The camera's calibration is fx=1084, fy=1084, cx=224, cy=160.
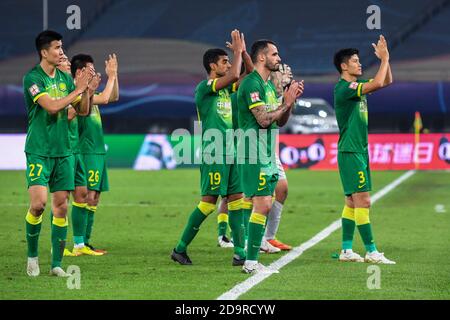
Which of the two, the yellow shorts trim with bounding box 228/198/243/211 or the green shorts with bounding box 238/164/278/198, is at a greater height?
the green shorts with bounding box 238/164/278/198

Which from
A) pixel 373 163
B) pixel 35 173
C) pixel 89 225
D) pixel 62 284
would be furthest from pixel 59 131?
pixel 373 163

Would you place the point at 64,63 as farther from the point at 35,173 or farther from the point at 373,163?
the point at 373,163

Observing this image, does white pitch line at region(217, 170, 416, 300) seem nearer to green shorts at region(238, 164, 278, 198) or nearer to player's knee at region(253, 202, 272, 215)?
player's knee at region(253, 202, 272, 215)

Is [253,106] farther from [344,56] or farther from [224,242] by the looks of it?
[224,242]

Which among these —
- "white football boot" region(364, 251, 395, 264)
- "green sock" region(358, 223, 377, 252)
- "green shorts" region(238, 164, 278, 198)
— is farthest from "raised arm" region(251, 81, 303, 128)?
"white football boot" region(364, 251, 395, 264)

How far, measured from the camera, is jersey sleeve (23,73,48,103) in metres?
9.48

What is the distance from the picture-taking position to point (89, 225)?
12.5 meters

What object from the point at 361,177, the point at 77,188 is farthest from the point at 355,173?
the point at 77,188

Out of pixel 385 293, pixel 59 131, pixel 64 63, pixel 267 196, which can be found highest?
pixel 64 63

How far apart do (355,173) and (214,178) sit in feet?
4.86

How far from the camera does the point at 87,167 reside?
41.1 ft

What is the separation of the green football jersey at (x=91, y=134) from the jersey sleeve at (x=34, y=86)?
287cm

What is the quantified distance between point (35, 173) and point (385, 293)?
10.7ft

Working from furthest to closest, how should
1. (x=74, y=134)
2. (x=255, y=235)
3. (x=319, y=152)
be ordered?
(x=319, y=152) → (x=74, y=134) → (x=255, y=235)
